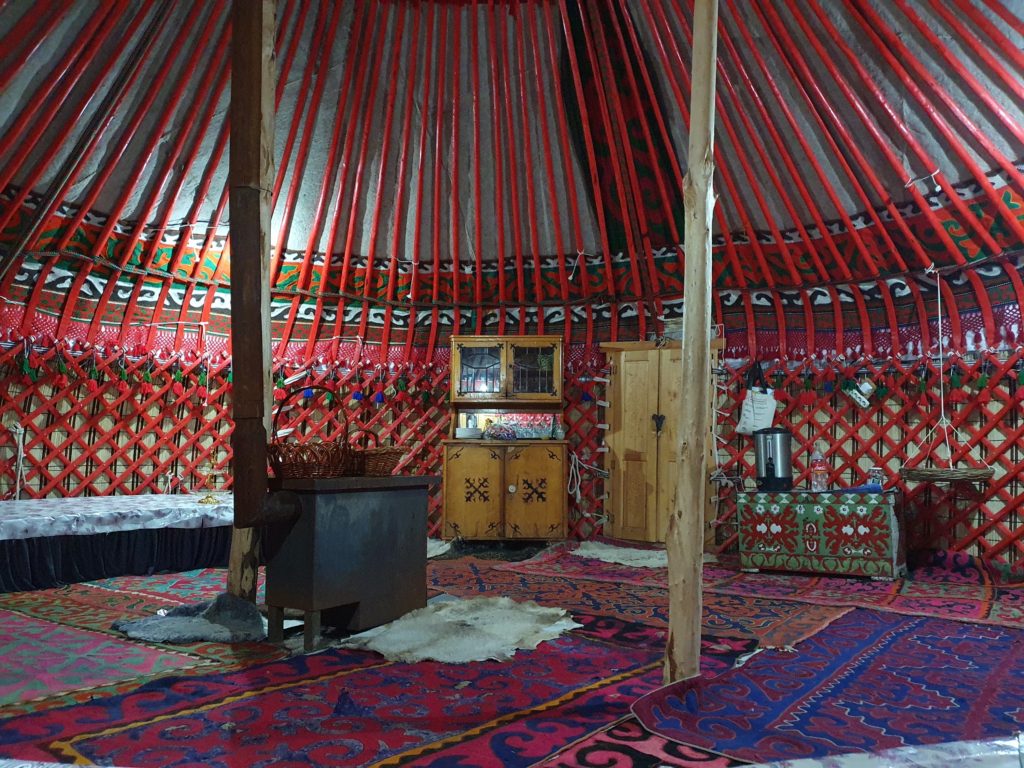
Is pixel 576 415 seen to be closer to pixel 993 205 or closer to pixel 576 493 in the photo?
pixel 576 493

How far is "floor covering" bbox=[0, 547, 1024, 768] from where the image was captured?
4.75 ft

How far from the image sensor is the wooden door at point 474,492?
Answer: 455 cm

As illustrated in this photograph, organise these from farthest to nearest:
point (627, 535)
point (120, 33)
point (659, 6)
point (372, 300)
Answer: point (372, 300)
point (627, 535)
point (659, 6)
point (120, 33)

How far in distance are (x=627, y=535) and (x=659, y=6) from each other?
2974 millimetres

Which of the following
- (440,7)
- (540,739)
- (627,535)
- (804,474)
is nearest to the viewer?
(540,739)

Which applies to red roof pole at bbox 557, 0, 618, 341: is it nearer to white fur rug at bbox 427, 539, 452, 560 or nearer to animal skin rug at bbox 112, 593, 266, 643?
white fur rug at bbox 427, 539, 452, 560

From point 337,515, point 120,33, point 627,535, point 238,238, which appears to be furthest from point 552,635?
point 120,33

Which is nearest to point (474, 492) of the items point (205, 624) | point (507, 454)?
point (507, 454)

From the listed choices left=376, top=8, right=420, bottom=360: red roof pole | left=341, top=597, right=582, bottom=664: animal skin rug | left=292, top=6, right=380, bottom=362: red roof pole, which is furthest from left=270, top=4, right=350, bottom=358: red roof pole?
left=341, top=597, right=582, bottom=664: animal skin rug

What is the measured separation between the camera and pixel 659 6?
12.0ft

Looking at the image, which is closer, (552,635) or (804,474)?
(552,635)

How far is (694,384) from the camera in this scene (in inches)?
72.7

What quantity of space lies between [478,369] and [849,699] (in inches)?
129

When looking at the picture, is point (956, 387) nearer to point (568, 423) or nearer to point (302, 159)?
point (568, 423)
